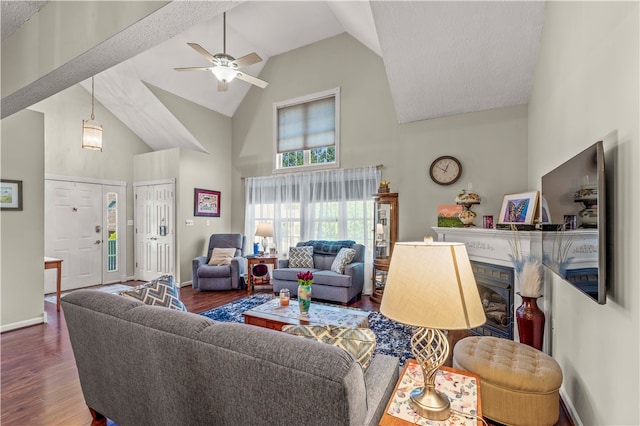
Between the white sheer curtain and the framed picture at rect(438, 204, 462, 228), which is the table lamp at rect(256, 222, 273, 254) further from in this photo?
the framed picture at rect(438, 204, 462, 228)

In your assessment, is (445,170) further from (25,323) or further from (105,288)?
(105,288)

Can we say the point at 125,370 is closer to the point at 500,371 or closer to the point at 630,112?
the point at 500,371

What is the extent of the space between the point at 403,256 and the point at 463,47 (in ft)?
8.29

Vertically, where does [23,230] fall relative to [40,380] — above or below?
above

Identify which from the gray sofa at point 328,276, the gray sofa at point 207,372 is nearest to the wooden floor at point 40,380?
the gray sofa at point 207,372

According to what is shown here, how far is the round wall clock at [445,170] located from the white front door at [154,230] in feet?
14.7

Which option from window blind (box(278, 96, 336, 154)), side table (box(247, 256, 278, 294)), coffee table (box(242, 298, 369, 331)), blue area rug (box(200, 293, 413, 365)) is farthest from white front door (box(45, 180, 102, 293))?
coffee table (box(242, 298, 369, 331))

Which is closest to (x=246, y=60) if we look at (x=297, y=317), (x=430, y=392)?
(x=297, y=317)

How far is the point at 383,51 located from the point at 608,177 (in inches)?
88.6

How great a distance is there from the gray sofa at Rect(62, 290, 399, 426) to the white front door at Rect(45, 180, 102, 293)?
172 inches

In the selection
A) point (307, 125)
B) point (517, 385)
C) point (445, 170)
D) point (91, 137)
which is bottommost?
point (517, 385)

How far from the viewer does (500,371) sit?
1673 mm

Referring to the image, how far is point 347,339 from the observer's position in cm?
132

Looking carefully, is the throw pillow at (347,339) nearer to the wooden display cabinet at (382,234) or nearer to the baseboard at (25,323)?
the wooden display cabinet at (382,234)
